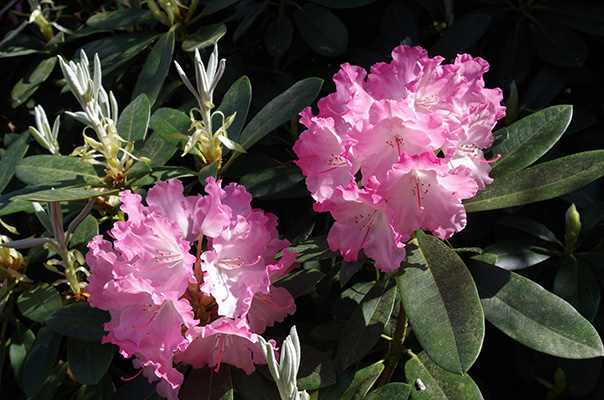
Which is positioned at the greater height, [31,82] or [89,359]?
[31,82]

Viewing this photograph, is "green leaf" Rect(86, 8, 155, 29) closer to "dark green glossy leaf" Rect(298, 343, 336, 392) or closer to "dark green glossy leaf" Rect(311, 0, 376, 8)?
"dark green glossy leaf" Rect(311, 0, 376, 8)

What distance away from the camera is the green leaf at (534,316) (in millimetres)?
1054

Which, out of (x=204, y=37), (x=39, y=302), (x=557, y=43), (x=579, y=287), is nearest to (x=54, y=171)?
(x=39, y=302)

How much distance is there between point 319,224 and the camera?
65.8 inches

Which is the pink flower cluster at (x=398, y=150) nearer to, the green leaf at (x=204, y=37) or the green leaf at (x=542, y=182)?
the green leaf at (x=542, y=182)

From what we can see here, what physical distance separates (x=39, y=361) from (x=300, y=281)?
2.21ft

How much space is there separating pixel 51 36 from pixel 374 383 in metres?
1.55

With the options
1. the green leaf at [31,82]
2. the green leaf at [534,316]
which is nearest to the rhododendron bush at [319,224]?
the green leaf at [534,316]

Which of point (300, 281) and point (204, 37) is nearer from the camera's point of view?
point (300, 281)

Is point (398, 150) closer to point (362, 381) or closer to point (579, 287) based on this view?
point (362, 381)

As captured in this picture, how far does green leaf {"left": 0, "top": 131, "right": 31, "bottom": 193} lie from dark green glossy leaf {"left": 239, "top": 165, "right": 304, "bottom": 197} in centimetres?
72

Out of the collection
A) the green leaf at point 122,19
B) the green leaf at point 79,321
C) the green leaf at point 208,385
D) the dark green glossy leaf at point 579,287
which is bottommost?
the dark green glossy leaf at point 579,287

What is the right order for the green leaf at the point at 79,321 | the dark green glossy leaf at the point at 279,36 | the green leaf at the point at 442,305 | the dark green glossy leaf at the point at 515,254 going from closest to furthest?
the green leaf at the point at 442,305
the green leaf at the point at 79,321
the dark green glossy leaf at the point at 515,254
the dark green glossy leaf at the point at 279,36

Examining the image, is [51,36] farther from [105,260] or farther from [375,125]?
[375,125]
